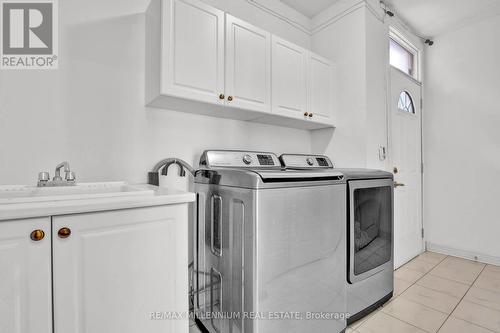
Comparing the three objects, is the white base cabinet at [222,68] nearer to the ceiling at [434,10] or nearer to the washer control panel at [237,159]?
the washer control panel at [237,159]

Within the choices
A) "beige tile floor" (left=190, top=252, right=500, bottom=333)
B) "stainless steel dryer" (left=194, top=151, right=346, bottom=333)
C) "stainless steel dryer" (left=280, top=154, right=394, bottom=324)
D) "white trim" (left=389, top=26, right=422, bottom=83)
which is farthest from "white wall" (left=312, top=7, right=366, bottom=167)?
"beige tile floor" (left=190, top=252, right=500, bottom=333)

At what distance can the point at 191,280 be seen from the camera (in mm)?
1732

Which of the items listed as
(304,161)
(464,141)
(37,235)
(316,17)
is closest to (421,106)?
(464,141)

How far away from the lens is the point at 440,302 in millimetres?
1857

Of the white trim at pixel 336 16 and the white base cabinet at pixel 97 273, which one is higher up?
the white trim at pixel 336 16

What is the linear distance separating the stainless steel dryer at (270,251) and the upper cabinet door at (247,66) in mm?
617

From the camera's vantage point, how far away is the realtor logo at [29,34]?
1.27 meters

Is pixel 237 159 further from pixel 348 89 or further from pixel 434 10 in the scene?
pixel 434 10

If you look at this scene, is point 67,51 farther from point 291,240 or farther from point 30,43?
point 291,240

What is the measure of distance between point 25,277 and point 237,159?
1279 millimetres

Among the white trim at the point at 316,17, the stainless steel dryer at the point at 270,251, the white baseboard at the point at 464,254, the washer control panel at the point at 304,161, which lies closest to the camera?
the stainless steel dryer at the point at 270,251

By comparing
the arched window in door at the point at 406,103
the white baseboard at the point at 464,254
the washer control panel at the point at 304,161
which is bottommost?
the white baseboard at the point at 464,254

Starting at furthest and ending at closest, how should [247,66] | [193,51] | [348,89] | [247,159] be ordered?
[348,89] → [247,159] → [247,66] → [193,51]

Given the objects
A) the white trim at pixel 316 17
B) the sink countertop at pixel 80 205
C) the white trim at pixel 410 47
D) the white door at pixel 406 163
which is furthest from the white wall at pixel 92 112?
the white trim at pixel 410 47
